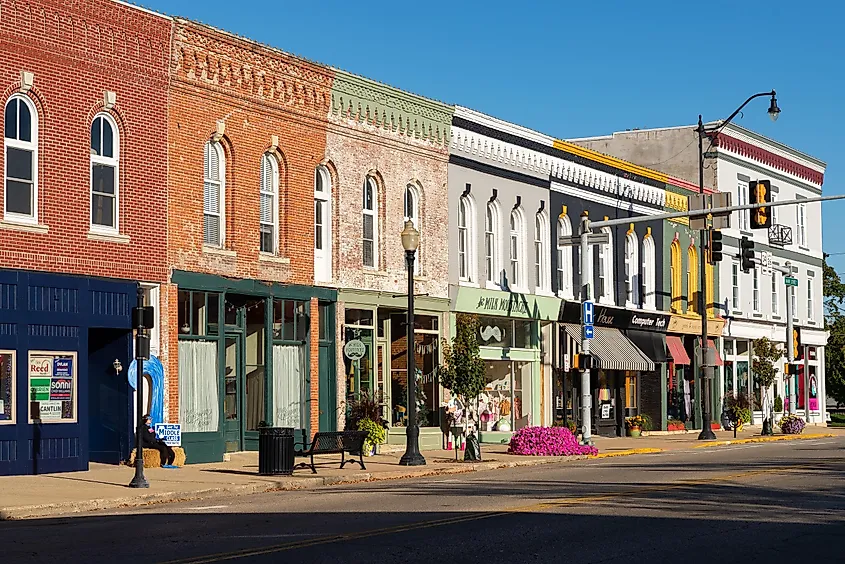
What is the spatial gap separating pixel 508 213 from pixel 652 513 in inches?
872

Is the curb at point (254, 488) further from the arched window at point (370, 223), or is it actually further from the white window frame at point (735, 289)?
the white window frame at point (735, 289)

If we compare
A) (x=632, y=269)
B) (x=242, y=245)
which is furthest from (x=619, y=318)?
(x=242, y=245)

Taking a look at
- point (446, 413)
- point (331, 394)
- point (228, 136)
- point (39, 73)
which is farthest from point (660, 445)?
point (39, 73)

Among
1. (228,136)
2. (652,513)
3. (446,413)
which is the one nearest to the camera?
(652,513)

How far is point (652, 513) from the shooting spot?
55.6ft

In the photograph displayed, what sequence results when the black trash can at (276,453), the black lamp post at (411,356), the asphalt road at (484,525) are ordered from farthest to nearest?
the black lamp post at (411,356) < the black trash can at (276,453) < the asphalt road at (484,525)

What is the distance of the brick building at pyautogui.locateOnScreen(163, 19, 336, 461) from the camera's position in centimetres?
2767

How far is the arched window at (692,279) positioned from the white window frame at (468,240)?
1529 cm

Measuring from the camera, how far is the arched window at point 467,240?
36.8 metres

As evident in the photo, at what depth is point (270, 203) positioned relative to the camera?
99.7 feet

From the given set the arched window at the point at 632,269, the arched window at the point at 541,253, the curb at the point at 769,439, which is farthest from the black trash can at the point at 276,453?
the arched window at the point at 632,269

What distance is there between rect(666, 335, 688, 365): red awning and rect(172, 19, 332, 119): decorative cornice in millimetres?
20629

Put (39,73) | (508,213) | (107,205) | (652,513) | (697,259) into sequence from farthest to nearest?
(697,259) → (508,213) → (107,205) → (39,73) → (652,513)

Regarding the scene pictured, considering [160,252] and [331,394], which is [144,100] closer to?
[160,252]
